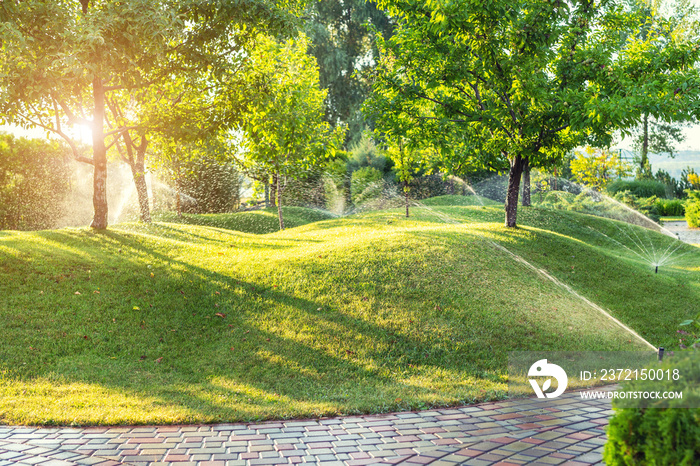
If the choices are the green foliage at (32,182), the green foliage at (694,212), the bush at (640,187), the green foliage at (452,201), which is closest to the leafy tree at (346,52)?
the green foliage at (452,201)

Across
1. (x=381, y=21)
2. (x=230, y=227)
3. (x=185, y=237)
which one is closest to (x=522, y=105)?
(x=185, y=237)

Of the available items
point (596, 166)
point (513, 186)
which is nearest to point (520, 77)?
point (513, 186)

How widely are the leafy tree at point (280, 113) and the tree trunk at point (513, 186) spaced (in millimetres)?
4880

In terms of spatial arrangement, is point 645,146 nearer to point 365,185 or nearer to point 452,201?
point 452,201

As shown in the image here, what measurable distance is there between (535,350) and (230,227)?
14.1 m

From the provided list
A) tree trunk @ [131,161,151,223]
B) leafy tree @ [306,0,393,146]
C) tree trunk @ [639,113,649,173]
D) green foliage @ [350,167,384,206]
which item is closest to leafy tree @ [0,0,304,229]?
tree trunk @ [131,161,151,223]

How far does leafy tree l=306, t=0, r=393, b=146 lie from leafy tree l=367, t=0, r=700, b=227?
64.0ft

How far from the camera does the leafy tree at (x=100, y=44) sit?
8883 mm

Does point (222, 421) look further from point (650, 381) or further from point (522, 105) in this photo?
point (522, 105)

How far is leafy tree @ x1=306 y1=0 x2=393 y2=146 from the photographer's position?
3116 centimetres

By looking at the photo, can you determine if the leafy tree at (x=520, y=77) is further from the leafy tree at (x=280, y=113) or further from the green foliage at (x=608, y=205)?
the green foliage at (x=608, y=205)

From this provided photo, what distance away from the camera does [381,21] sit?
3244 centimetres

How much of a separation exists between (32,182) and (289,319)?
567 inches

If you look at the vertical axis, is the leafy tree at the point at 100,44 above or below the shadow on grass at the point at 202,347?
above
